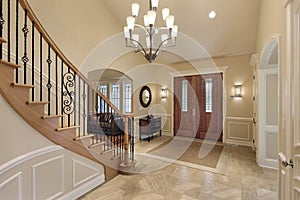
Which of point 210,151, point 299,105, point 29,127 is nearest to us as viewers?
point 299,105

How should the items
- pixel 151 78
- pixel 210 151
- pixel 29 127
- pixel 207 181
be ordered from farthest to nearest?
pixel 151 78, pixel 210 151, pixel 207 181, pixel 29 127

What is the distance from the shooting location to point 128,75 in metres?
5.86

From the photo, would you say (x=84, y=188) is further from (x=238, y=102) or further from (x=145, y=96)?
(x=238, y=102)

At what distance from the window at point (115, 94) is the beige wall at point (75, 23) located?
3646 millimetres

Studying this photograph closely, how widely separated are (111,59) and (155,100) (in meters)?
2.90

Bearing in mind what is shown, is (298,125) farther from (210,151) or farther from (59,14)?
(59,14)

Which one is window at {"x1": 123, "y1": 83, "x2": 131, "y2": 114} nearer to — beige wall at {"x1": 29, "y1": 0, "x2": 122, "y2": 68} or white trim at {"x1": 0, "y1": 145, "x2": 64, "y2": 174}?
beige wall at {"x1": 29, "y1": 0, "x2": 122, "y2": 68}

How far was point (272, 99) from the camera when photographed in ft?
12.7

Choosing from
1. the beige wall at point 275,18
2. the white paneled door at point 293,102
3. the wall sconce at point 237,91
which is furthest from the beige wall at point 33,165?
the wall sconce at point 237,91

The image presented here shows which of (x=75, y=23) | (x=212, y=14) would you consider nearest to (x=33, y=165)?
(x=75, y=23)

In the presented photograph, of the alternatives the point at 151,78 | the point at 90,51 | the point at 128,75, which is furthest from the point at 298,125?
the point at 151,78

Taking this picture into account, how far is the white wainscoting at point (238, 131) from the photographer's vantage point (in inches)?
217

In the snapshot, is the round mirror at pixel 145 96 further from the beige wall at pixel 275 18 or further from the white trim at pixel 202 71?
the beige wall at pixel 275 18

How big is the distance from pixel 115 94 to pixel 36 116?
6420 millimetres
